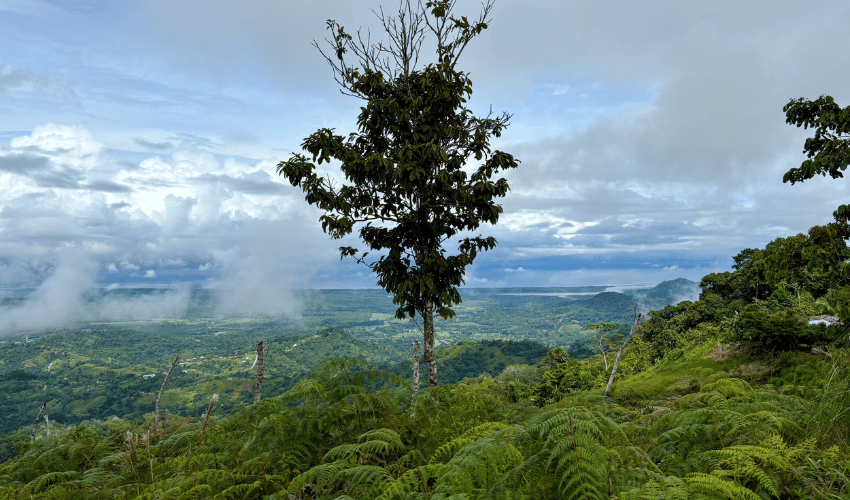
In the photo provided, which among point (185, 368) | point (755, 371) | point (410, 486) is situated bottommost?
point (185, 368)

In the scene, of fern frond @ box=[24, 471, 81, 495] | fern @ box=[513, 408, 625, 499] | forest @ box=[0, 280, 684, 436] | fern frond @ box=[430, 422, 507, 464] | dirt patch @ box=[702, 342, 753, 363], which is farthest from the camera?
forest @ box=[0, 280, 684, 436]

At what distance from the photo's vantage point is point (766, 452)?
2.84 m

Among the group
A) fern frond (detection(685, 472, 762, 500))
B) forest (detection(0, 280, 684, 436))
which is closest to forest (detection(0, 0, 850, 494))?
fern frond (detection(685, 472, 762, 500))

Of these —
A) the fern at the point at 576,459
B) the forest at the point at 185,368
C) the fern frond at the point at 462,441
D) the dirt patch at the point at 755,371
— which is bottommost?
the forest at the point at 185,368

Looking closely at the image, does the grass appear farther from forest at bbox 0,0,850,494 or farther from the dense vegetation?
the dense vegetation

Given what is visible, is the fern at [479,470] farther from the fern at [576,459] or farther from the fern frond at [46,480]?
the fern frond at [46,480]

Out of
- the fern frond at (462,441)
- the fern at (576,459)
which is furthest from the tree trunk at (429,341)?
the fern at (576,459)

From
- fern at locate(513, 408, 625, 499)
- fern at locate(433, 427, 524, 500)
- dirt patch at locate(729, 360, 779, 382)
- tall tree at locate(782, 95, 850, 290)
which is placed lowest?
dirt patch at locate(729, 360, 779, 382)

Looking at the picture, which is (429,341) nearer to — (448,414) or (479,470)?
(448,414)

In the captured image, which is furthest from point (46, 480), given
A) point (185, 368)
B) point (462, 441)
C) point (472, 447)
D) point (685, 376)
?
point (185, 368)

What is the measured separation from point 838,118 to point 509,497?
8.38 meters

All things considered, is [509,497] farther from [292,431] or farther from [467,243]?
[467,243]

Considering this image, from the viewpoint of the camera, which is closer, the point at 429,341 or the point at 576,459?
the point at 576,459

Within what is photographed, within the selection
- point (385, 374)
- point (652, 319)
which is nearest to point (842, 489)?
point (385, 374)
